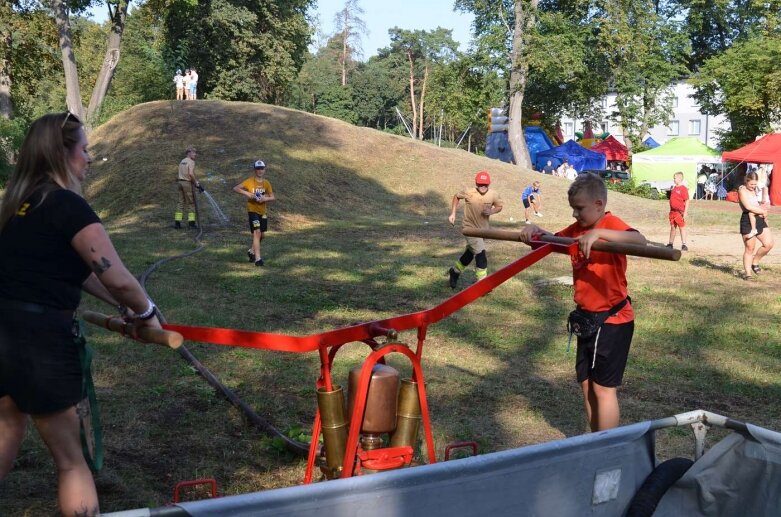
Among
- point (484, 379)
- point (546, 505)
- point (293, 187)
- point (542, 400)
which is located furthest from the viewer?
point (293, 187)

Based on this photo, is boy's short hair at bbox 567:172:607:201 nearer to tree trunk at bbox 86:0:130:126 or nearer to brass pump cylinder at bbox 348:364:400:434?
brass pump cylinder at bbox 348:364:400:434

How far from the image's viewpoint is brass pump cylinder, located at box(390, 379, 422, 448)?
386cm

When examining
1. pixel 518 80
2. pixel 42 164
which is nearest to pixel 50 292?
pixel 42 164

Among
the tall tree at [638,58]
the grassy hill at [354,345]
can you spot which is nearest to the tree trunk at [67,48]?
the grassy hill at [354,345]

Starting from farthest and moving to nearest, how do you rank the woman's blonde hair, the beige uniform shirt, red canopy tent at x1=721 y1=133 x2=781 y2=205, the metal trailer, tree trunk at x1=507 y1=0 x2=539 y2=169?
1. tree trunk at x1=507 y1=0 x2=539 y2=169
2. red canopy tent at x1=721 y1=133 x2=781 y2=205
3. the beige uniform shirt
4. the woman's blonde hair
5. the metal trailer

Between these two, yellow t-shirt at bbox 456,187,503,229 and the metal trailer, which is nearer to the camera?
the metal trailer

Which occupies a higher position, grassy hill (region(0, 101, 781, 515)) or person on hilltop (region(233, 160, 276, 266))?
person on hilltop (region(233, 160, 276, 266))

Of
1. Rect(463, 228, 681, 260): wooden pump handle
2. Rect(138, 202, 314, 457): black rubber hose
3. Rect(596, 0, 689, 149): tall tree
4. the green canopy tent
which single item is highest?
Rect(596, 0, 689, 149): tall tree

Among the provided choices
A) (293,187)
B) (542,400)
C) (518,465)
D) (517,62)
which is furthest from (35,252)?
(517,62)

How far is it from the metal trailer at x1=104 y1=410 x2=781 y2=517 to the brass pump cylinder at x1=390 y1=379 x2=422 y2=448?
27.4 inches

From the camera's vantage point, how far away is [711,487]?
401 cm

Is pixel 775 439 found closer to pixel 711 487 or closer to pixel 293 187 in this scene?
pixel 711 487

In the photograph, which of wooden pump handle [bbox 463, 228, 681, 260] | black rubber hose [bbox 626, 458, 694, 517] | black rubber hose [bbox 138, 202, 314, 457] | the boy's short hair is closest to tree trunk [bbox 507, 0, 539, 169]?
black rubber hose [bbox 138, 202, 314, 457]

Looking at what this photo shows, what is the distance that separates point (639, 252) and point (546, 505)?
1.20 meters
